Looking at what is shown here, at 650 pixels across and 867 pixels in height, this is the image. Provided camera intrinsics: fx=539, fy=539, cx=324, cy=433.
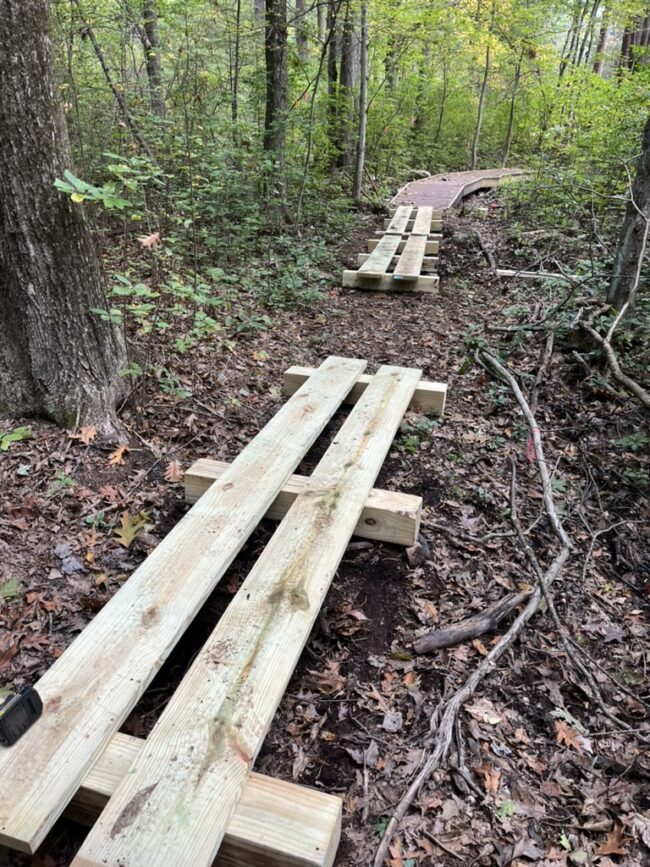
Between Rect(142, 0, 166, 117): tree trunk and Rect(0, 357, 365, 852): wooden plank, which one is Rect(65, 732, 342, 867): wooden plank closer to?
Rect(0, 357, 365, 852): wooden plank

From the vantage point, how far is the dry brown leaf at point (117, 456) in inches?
123

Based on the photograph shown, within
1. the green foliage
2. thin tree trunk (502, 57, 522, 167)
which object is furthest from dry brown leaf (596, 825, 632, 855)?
thin tree trunk (502, 57, 522, 167)

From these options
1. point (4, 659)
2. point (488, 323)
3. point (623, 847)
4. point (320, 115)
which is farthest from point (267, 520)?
point (320, 115)

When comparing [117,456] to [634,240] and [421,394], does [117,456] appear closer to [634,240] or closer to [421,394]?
[421,394]

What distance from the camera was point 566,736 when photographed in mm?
1986

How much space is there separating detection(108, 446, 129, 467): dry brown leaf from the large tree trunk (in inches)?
6.4

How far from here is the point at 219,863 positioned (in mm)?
1447

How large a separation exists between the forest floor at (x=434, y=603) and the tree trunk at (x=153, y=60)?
17.3 feet

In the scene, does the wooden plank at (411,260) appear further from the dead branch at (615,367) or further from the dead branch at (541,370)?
the dead branch at (615,367)

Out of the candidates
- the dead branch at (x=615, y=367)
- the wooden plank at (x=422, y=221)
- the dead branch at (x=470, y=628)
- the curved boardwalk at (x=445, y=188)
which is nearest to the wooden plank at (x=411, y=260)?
the wooden plank at (x=422, y=221)

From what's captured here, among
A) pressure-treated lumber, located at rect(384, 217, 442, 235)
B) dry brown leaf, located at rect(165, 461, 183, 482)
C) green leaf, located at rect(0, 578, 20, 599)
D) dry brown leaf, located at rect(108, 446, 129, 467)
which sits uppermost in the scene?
pressure-treated lumber, located at rect(384, 217, 442, 235)

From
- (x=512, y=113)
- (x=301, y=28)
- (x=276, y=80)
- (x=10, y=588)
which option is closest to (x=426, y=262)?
(x=276, y=80)

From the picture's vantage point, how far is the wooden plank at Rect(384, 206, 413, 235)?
9.20 meters

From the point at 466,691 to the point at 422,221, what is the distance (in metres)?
9.04
